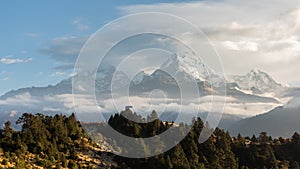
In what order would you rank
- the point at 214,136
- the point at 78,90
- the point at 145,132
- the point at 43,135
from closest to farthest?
the point at 78,90, the point at 43,135, the point at 145,132, the point at 214,136

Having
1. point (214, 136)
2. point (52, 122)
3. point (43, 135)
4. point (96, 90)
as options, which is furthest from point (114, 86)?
point (214, 136)

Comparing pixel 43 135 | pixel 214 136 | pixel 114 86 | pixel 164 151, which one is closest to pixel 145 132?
pixel 164 151

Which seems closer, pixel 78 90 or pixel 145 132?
pixel 78 90

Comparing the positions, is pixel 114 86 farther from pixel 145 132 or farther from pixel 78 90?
pixel 145 132

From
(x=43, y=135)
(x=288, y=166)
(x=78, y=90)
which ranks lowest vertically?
(x=288, y=166)

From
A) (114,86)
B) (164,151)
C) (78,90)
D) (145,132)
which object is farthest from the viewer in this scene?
(145,132)

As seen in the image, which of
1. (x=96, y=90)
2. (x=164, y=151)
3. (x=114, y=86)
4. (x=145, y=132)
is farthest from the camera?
(x=145, y=132)

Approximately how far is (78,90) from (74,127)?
4359 cm

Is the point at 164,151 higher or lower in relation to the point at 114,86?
lower

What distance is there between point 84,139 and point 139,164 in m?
19.7

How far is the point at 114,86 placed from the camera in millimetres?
95562

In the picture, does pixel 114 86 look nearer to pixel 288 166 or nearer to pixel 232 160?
pixel 232 160

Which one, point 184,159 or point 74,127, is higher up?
point 74,127

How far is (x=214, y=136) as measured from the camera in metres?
Result: 147
